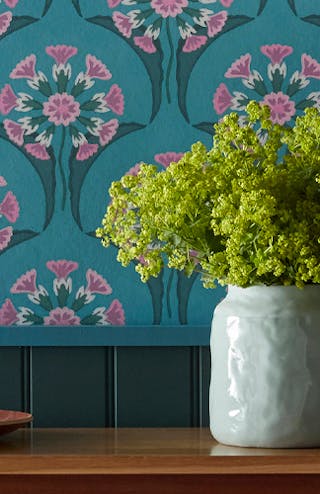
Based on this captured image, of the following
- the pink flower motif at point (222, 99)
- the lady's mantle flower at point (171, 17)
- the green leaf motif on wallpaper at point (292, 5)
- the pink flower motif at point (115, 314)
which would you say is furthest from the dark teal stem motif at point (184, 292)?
the green leaf motif on wallpaper at point (292, 5)

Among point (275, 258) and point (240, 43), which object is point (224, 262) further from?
point (240, 43)

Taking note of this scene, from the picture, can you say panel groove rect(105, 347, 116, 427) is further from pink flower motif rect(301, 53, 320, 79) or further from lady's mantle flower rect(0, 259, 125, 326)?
pink flower motif rect(301, 53, 320, 79)

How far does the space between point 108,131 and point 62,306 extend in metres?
0.34

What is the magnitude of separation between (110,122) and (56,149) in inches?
4.6

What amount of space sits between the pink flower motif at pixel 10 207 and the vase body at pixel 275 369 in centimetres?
56

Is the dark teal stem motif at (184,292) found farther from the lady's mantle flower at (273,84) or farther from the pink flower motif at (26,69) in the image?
the pink flower motif at (26,69)

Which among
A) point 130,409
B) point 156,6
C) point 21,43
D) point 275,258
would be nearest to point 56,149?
point 21,43

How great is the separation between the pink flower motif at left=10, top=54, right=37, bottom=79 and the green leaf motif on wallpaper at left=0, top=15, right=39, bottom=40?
61 millimetres

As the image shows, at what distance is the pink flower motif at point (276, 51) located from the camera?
1.68m

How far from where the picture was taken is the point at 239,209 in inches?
47.3

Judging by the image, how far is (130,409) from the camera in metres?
1.63

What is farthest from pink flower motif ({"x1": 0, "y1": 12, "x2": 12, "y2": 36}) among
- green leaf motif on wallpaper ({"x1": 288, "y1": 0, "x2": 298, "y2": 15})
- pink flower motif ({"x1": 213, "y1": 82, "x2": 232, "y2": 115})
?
green leaf motif on wallpaper ({"x1": 288, "y1": 0, "x2": 298, "y2": 15})

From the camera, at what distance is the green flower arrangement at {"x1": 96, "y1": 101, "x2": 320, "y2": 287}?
1.21 meters

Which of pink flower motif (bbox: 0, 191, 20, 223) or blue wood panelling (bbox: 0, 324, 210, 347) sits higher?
pink flower motif (bbox: 0, 191, 20, 223)
